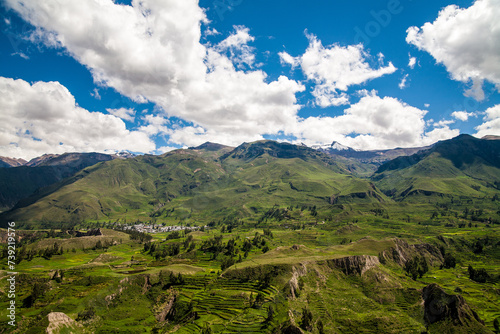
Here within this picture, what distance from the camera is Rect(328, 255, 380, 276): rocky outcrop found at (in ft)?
512

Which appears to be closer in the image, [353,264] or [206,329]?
[206,329]

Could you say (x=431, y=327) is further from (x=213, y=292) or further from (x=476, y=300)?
(x=213, y=292)

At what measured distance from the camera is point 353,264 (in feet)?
522

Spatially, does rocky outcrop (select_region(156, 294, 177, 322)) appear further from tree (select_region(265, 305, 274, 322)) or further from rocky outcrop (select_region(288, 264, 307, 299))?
rocky outcrop (select_region(288, 264, 307, 299))

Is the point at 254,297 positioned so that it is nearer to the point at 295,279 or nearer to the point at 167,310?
the point at 295,279

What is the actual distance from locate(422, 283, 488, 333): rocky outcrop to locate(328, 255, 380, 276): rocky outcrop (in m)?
45.2

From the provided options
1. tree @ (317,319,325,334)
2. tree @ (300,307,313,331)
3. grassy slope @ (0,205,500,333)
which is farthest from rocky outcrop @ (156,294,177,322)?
tree @ (317,319,325,334)

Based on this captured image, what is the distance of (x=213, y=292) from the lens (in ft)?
431

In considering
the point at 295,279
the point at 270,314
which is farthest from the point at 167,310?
the point at 295,279

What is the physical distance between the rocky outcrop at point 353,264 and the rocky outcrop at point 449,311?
4520cm

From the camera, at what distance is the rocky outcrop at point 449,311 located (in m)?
95.3

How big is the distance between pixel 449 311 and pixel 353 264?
61119mm

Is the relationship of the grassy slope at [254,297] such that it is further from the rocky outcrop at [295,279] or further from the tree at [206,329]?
the tree at [206,329]

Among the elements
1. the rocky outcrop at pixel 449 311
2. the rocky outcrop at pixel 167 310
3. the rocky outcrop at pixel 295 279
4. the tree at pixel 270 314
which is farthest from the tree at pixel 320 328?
the rocky outcrop at pixel 167 310
